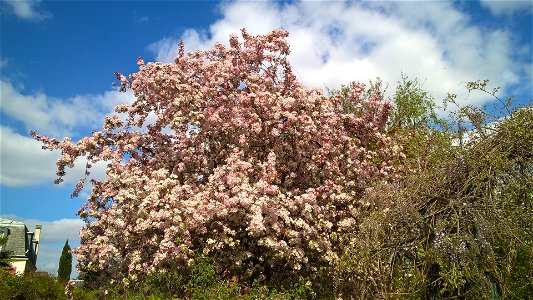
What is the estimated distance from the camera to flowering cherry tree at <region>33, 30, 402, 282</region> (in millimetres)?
13070

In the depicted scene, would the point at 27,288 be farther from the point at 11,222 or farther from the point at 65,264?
the point at 11,222

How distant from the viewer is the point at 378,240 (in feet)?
33.9

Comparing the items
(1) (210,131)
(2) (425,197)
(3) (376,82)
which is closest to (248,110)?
(1) (210,131)

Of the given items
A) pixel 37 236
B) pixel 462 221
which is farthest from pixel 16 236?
pixel 462 221

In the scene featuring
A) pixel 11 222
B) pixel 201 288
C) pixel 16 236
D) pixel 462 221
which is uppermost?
pixel 11 222

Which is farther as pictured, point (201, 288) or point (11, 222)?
point (11, 222)

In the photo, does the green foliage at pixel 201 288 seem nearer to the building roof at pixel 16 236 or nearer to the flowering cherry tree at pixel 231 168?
the flowering cherry tree at pixel 231 168

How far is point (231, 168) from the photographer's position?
13422 mm

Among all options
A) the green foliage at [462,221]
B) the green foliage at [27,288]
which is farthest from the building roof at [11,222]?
the green foliage at [462,221]

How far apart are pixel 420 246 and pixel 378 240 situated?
111 centimetres

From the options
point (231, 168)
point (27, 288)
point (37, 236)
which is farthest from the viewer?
point (37, 236)

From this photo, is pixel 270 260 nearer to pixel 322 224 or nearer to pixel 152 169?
pixel 322 224

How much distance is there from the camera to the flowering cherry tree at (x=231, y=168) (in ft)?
42.9

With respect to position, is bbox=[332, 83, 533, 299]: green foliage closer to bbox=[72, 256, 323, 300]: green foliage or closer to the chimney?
bbox=[72, 256, 323, 300]: green foliage
